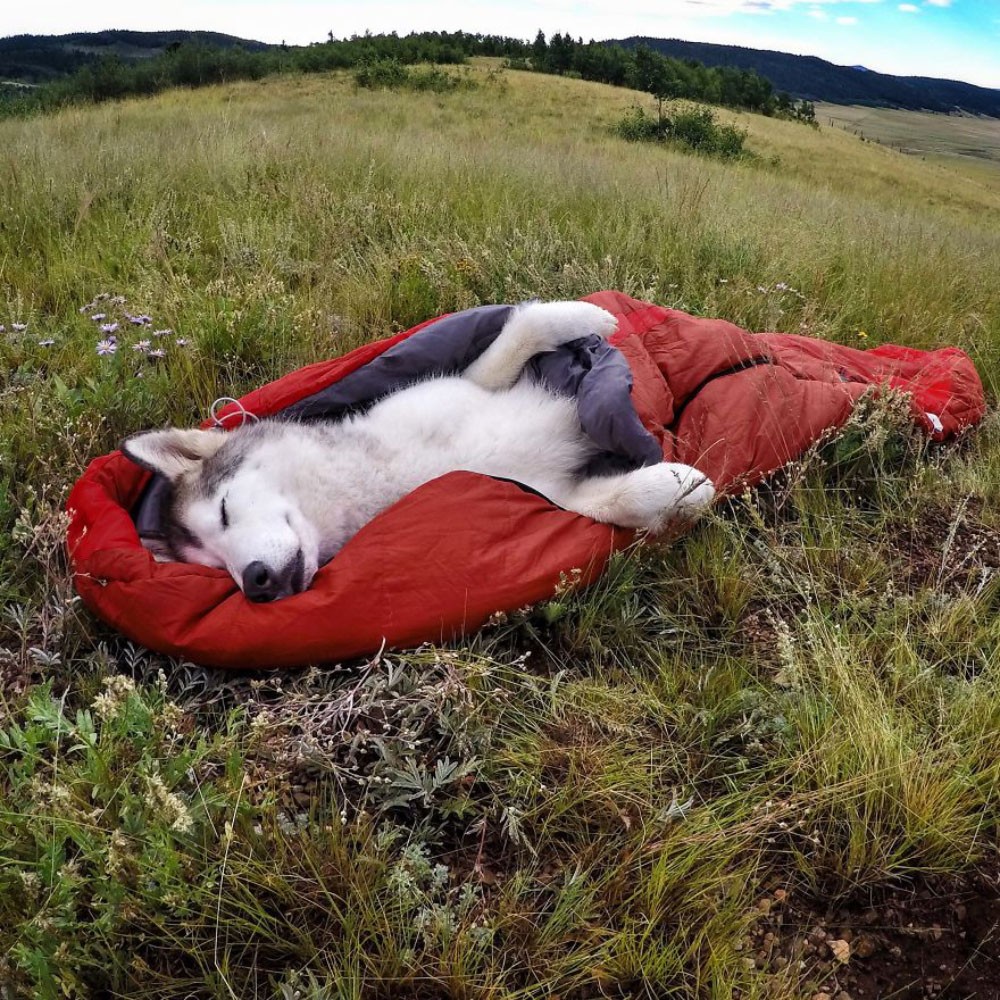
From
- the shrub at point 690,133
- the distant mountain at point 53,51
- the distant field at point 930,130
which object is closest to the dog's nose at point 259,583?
the shrub at point 690,133

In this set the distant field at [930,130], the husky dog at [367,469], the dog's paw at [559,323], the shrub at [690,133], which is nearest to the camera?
the husky dog at [367,469]

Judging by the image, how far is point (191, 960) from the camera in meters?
1.64

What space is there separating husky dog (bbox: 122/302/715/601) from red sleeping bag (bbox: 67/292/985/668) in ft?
0.46

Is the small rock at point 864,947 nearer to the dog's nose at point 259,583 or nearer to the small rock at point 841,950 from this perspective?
the small rock at point 841,950

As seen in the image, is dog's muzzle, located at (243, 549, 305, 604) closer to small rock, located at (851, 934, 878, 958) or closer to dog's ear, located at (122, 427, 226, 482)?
dog's ear, located at (122, 427, 226, 482)

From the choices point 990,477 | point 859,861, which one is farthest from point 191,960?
point 990,477

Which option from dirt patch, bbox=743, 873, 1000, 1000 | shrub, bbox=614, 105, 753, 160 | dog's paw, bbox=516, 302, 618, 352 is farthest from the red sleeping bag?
shrub, bbox=614, 105, 753, 160

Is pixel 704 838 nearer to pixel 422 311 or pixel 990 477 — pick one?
pixel 990 477

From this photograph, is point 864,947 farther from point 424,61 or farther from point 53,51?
point 53,51

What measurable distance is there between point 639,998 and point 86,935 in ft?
4.08

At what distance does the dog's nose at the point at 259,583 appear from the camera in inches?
92.6

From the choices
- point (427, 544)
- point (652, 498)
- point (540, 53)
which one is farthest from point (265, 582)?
point (540, 53)

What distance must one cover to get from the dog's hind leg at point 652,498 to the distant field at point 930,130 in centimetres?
11718

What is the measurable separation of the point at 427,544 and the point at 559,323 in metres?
1.25
